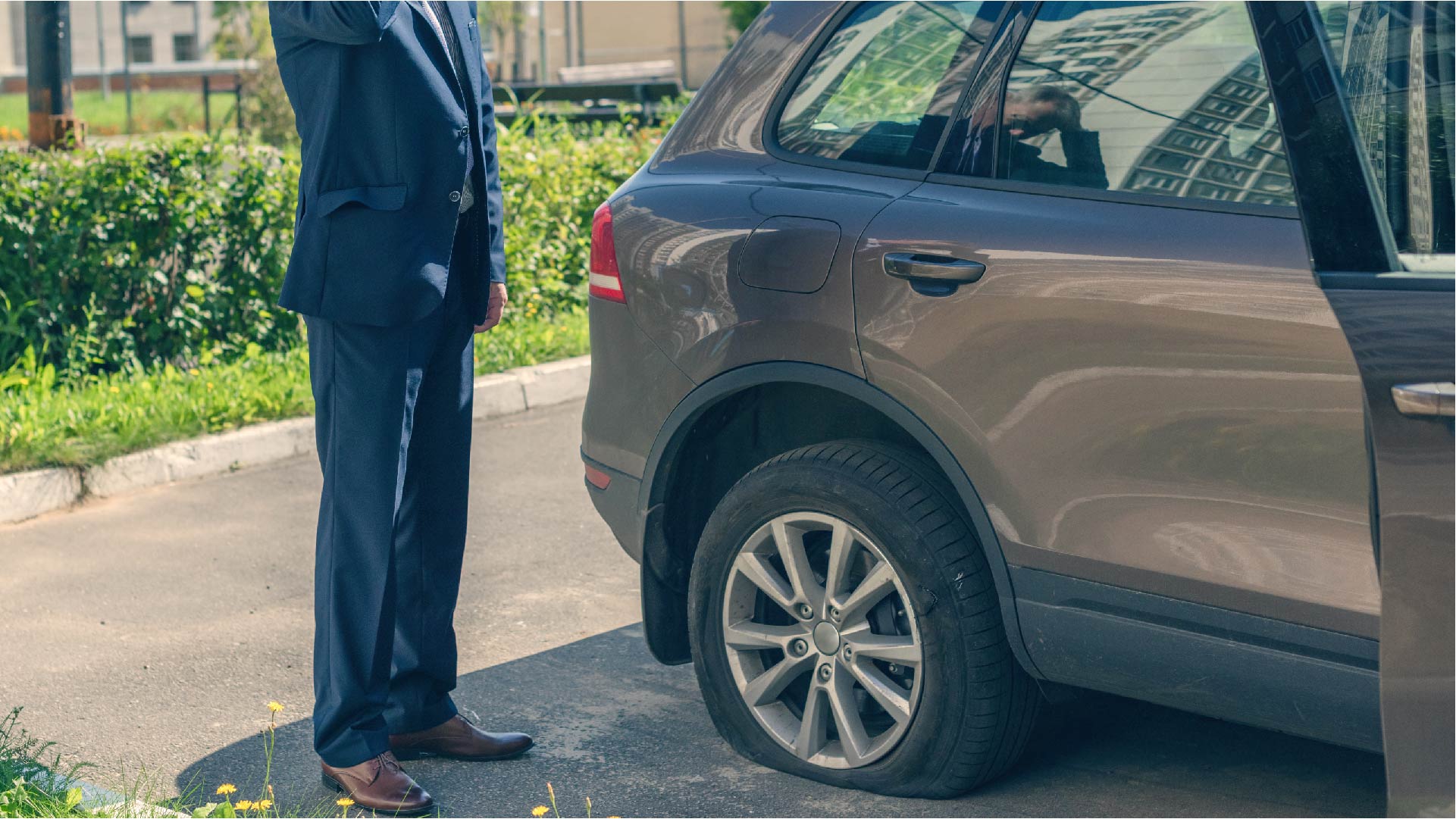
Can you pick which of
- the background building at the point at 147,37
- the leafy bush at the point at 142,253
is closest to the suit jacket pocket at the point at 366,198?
the leafy bush at the point at 142,253

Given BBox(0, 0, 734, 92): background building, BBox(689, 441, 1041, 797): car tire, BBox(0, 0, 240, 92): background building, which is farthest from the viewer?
BBox(0, 0, 240, 92): background building

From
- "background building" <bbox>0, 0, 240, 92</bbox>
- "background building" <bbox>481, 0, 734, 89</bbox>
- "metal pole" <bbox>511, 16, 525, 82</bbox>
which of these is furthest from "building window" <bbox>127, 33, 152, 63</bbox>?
"metal pole" <bbox>511, 16, 525, 82</bbox>

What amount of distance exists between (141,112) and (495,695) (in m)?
25.5

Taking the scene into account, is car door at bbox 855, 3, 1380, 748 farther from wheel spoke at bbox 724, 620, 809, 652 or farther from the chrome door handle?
wheel spoke at bbox 724, 620, 809, 652

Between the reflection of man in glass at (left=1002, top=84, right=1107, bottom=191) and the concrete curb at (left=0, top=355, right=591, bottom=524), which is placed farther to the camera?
the concrete curb at (left=0, top=355, right=591, bottom=524)

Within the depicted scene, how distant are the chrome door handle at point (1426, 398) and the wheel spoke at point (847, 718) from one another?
1.40m

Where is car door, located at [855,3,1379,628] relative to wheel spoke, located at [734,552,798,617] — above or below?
above

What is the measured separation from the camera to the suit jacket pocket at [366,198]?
3.03m

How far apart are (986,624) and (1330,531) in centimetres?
73

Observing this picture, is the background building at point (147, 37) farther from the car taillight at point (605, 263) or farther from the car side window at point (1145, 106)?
the car side window at point (1145, 106)

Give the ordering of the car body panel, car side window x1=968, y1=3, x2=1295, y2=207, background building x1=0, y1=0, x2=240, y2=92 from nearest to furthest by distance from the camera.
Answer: the car body panel, car side window x1=968, y1=3, x2=1295, y2=207, background building x1=0, y1=0, x2=240, y2=92

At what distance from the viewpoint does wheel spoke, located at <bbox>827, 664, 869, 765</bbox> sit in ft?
10.5

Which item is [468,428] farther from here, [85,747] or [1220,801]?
[1220,801]

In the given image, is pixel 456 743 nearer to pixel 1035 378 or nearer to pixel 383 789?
pixel 383 789
